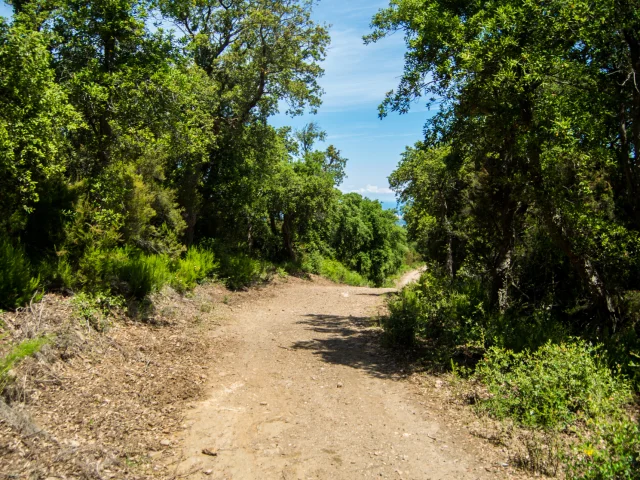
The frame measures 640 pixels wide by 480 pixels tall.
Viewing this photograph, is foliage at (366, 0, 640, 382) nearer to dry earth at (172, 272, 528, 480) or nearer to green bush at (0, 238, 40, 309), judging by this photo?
dry earth at (172, 272, 528, 480)

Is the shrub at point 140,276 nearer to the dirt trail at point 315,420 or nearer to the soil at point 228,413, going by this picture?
the soil at point 228,413

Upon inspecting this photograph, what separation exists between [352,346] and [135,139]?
604 cm

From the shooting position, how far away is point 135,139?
9234 mm

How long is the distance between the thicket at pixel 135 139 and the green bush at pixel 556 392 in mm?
6524

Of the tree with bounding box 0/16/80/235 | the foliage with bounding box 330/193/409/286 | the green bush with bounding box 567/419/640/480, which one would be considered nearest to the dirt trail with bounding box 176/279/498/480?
the green bush with bounding box 567/419/640/480

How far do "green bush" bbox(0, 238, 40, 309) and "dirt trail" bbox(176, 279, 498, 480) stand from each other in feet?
9.41

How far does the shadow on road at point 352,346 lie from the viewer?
7691mm

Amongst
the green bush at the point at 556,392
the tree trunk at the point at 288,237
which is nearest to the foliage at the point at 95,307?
the green bush at the point at 556,392

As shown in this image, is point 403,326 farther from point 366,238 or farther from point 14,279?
point 366,238

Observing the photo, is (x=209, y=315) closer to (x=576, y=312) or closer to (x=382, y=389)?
(x=382, y=389)

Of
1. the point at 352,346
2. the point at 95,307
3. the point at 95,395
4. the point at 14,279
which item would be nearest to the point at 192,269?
the point at 95,307

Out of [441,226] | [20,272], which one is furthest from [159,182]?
[441,226]

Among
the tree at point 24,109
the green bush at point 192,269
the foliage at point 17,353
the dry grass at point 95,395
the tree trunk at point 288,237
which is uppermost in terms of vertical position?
the tree at point 24,109

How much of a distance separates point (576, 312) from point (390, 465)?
7216 mm
